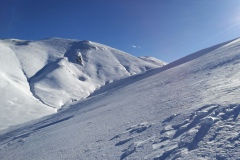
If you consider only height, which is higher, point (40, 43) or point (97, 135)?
point (40, 43)

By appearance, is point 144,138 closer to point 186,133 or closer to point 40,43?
point 186,133

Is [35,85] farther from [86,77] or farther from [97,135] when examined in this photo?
[97,135]

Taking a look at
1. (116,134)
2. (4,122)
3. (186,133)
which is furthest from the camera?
(4,122)

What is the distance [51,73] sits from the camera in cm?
7525

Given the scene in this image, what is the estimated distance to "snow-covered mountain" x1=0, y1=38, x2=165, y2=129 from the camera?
46219 millimetres

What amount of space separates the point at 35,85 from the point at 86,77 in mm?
23085

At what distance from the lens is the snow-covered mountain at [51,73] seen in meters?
46.2

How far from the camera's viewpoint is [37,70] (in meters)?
85.9

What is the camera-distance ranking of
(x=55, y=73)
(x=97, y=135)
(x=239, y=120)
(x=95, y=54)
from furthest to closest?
(x=95, y=54), (x=55, y=73), (x=97, y=135), (x=239, y=120)

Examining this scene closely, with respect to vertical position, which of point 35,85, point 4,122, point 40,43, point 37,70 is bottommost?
point 4,122

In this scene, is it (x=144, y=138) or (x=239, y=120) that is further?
(x=144, y=138)

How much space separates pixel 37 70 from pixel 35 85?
78.2ft

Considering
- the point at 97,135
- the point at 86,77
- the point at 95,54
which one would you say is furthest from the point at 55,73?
the point at 97,135

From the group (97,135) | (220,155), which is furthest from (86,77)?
(220,155)
